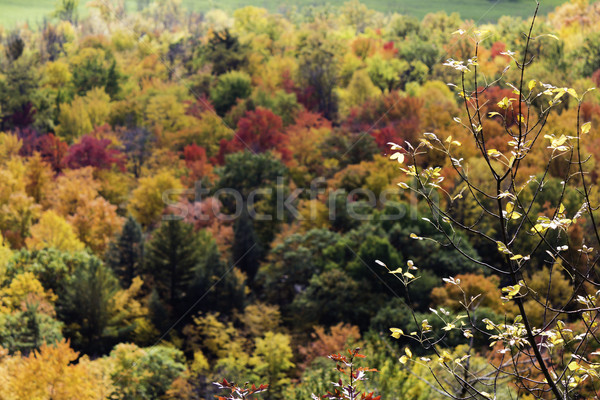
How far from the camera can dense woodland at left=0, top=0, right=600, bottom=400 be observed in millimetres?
24203

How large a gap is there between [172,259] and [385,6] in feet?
247

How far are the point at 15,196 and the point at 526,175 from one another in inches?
1093

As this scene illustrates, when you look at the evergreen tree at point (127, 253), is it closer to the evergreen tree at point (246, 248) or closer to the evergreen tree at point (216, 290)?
the evergreen tree at point (216, 290)

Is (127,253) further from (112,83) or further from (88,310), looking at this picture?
(112,83)

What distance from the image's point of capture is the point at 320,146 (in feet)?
146

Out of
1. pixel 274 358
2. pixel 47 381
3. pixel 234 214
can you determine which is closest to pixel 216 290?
pixel 274 358

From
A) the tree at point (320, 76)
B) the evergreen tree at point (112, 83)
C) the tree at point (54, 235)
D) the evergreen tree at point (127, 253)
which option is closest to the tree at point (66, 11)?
the evergreen tree at point (112, 83)

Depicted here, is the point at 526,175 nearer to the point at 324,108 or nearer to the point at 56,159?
the point at 324,108

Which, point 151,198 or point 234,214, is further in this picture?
point 151,198

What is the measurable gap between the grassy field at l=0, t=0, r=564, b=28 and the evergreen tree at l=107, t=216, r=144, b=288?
6215 cm

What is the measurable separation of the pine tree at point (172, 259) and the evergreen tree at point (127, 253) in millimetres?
1346

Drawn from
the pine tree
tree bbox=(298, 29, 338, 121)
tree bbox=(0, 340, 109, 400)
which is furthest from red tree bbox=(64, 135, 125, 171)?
tree bbox=(0, 340, 109, 400)

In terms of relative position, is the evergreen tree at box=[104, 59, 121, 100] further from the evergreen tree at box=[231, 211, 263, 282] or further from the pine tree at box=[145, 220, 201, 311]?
the pine tree at box=[145, 220, 201, 311]

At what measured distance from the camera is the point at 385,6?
97.4 metres
